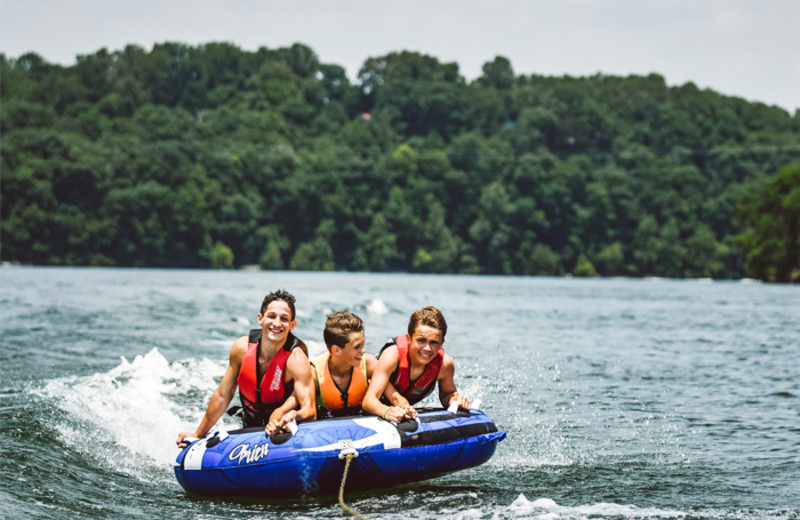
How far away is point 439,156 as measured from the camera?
101m

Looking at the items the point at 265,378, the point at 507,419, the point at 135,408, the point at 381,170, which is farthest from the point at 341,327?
the point at 381,170

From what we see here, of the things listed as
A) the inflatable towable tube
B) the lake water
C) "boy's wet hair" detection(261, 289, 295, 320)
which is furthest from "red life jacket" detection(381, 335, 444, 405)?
"boy's wet hair" detection(261, 289, 295, 320)

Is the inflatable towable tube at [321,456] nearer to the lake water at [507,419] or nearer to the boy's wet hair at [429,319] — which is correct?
the lake water at [507,419]

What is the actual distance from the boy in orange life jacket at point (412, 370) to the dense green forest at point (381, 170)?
199ft

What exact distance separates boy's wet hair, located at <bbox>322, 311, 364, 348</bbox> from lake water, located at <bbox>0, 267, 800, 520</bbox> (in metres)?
1.18

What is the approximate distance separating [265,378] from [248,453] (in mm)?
570

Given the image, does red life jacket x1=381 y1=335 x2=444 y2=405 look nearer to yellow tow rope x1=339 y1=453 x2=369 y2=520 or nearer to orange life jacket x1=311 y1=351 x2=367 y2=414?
orange life jacket x1=311 y1=351 x2=367 y2=414

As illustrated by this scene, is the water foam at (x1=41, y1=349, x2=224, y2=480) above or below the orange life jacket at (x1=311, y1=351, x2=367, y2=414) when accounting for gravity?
below

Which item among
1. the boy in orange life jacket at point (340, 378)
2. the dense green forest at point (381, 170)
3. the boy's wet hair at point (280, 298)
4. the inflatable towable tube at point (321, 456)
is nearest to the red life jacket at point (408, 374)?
the boy in orange life jacket at point (340, 378)

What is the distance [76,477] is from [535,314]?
21315 mm

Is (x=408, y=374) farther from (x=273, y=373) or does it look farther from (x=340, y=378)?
(x=273, y=373)

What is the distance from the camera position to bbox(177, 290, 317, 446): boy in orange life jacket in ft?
24.0

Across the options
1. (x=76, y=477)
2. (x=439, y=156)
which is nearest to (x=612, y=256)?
(x=439, y=156)

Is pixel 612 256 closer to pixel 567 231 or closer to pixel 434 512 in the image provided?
pixel 567 231
